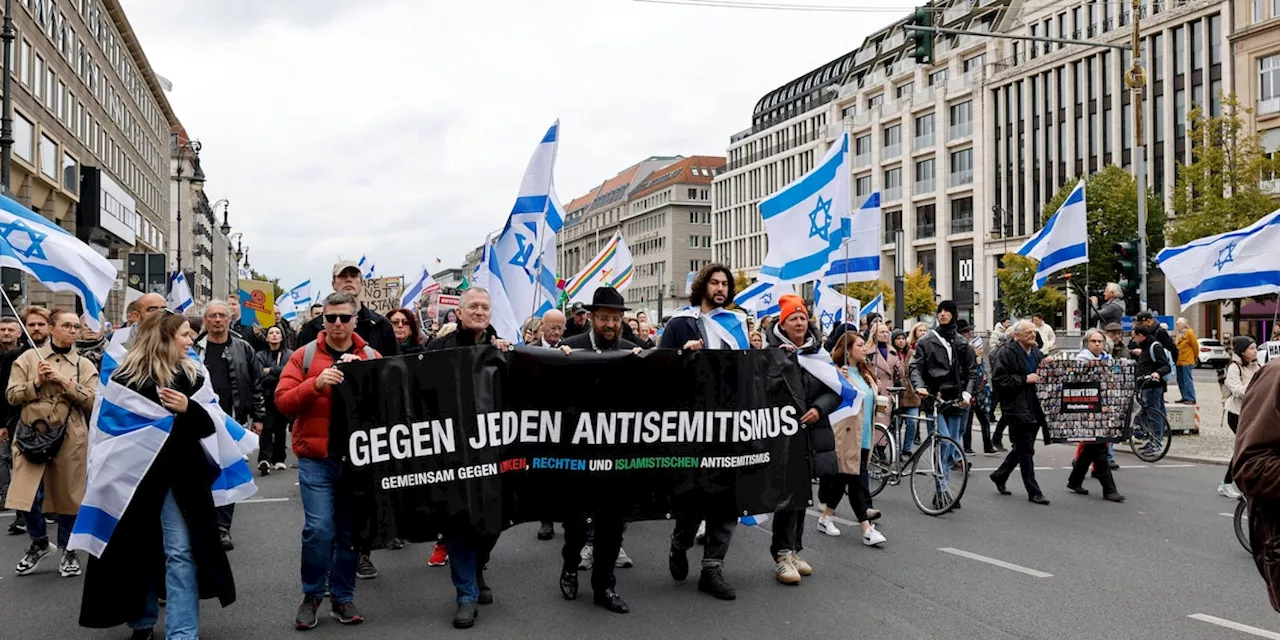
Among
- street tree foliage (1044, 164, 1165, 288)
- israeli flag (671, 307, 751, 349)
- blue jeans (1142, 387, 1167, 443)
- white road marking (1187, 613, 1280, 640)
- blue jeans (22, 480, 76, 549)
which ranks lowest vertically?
white road marking (1187, 613, 1280, 640)

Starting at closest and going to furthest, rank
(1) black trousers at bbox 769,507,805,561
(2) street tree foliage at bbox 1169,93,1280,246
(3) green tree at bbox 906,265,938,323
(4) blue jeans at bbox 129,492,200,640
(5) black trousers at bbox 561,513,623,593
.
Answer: (4) blue jeans at bbox 129,492,200,640, (5) black trousers at bbox 561,513,623,593, (1) black trousers at bbox 769,507,805,561, (2) street tree foliage at bbox 1169,93,1280,246, (3) green tree at bbox 906,265,938,323

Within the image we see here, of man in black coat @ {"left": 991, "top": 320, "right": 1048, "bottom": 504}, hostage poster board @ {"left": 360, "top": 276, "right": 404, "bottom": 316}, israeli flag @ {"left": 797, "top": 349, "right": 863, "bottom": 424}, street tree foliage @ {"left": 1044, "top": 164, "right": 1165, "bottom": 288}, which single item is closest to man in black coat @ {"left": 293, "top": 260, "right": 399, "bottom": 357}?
israeli flag @ {"left": 797, "top": 349, "right": 863, "bottom": 424}

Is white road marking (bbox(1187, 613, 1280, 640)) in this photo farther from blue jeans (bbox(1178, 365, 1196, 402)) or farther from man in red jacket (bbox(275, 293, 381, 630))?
blue jeans (bbox(1178, 365, 1196, 402))

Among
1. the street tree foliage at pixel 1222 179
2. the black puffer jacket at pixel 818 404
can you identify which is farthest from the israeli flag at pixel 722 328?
the street tree foliage at pixel 1222 179

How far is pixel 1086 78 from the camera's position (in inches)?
2525

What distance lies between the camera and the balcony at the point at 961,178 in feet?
238

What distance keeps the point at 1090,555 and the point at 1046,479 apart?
4.58 meters

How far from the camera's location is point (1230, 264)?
1125 centimetres

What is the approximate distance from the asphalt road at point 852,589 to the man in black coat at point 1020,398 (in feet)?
3.19

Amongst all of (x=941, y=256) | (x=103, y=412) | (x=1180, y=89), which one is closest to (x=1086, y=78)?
(x=1180, y=89)

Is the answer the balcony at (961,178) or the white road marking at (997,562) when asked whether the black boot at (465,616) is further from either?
the balcony at (961,178)

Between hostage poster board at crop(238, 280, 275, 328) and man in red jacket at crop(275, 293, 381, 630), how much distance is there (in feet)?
59.5

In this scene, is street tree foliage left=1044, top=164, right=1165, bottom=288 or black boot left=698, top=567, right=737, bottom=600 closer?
black boot left=698, top=567, right=737, bottom=600

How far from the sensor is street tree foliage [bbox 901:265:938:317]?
70.1m
